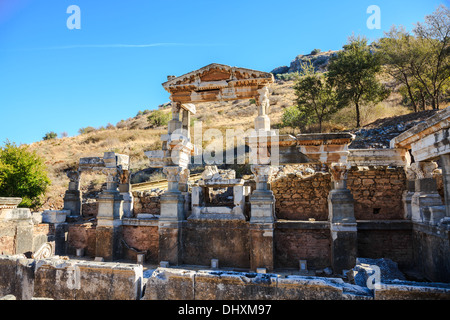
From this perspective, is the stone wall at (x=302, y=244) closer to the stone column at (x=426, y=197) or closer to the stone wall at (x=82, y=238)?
the stone column at (x=426, y=197)

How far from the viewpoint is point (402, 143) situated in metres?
8.99

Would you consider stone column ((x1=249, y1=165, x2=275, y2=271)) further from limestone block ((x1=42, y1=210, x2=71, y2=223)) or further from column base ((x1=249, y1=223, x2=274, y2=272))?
limestone block ((x1=42, y1=210, x2=71, y2=223))

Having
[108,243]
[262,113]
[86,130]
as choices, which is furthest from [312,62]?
[108,243]

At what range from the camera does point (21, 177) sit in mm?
17031

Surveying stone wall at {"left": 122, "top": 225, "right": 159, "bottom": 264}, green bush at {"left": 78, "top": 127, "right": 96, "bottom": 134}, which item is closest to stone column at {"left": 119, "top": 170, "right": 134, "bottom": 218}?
stone wall at {"left": 122, "top": 225, "right": 159, "bottom": 264}

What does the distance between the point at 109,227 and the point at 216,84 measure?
6.54 metres

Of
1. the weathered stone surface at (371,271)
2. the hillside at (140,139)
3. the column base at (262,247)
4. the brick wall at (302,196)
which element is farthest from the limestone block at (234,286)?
the hillside at (140,139)

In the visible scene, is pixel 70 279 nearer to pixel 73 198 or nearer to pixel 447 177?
pixel 447 177

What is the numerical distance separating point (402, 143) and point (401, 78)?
1674 centimetres

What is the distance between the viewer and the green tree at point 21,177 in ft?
54.7

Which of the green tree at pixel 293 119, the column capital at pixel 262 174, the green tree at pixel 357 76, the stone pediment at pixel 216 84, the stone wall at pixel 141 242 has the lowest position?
the stone wall at pixel 141 242

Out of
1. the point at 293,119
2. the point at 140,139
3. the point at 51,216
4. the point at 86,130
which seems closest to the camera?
the point at 51,216

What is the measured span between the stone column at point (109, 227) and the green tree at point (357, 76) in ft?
61.8

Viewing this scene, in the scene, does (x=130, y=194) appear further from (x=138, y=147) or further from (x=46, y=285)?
(x=138, y=147)
